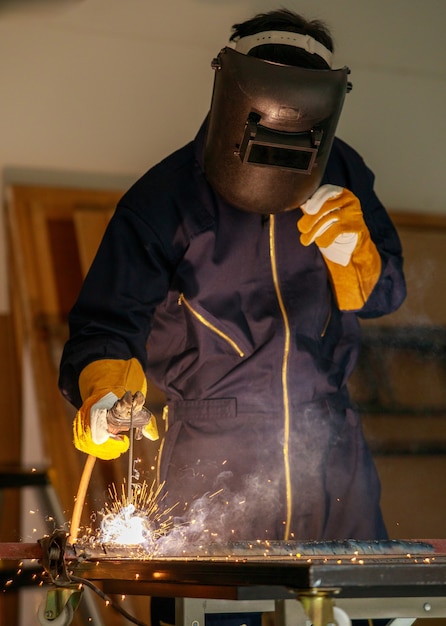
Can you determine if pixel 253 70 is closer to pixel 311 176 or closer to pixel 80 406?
pixel 311 176

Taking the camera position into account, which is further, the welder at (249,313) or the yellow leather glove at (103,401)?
the welder at (249,313)

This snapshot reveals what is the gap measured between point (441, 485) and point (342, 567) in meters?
1.84

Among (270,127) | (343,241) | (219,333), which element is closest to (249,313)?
(219,333)

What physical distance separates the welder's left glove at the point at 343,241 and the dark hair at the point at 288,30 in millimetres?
265

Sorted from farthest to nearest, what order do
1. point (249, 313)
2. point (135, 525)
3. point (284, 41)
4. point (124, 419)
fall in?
point (249, 313) → point (284, 41) → point (135, 525) → point (124, 419)

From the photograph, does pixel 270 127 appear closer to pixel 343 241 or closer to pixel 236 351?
pixel 343 241

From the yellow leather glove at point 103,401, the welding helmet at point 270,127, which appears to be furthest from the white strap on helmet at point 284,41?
the yellow leather glove at point 103,401

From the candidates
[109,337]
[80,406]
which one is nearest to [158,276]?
[109,337]

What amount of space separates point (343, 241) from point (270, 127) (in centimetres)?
34

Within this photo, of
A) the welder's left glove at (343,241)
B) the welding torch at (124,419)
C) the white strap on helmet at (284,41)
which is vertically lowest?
the welding torch at (124,419)

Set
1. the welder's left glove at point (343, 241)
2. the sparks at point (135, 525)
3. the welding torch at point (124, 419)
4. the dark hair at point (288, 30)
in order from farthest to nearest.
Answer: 1. the welder's left glove at point (343, 241)
2. the dark hair at point (288, 30)
3. the sparks at point (135, 525)
4. the welding torch at point (124, 419)

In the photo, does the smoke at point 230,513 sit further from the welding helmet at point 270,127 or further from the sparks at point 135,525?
the welding helmet at point 270,127

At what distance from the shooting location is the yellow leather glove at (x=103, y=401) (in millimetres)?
1653

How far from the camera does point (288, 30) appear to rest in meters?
1.89
